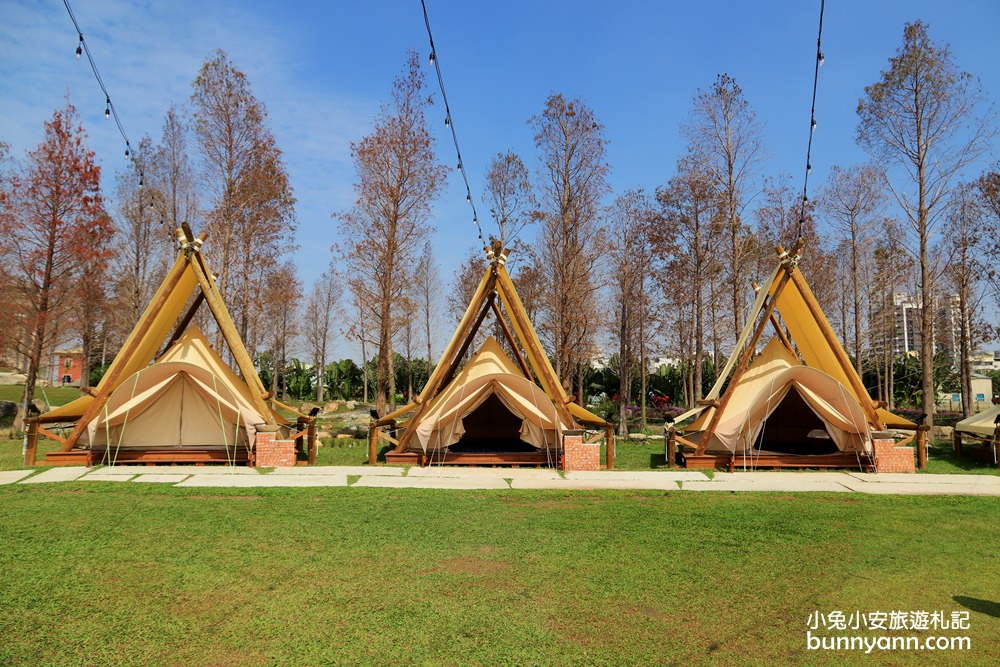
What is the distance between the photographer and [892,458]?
40.7 ft

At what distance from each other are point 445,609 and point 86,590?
2.90 meters

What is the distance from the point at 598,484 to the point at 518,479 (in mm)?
1451

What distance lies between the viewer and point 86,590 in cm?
518

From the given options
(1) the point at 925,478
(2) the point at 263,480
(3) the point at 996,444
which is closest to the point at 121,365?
(2) the point at 263,480

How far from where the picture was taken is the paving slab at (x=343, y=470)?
11.6 metres

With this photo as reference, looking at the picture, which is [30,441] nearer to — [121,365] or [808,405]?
[121,365]

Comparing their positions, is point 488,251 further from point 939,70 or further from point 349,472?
point 939,70

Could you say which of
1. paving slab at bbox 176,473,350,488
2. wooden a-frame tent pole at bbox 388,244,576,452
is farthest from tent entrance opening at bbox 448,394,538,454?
paving slab at bbox 176,473,350,488

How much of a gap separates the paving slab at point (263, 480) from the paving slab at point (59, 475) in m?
1.85

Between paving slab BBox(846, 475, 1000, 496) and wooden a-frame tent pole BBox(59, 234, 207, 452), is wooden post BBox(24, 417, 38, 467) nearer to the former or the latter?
wooden a-frame tent pole BBox(59, 234, 207, 452)

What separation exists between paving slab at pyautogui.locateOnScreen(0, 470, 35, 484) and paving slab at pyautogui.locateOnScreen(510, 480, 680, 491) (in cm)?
785

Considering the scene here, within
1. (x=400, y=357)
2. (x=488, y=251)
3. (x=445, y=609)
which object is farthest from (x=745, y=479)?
(x=400, y=357)

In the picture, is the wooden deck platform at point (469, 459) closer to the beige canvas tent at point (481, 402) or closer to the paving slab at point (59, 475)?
the beige canvas tent at point (481, 402)

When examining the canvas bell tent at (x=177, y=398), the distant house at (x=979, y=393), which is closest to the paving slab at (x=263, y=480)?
the canvas bell tent at (x=177, y=398)
